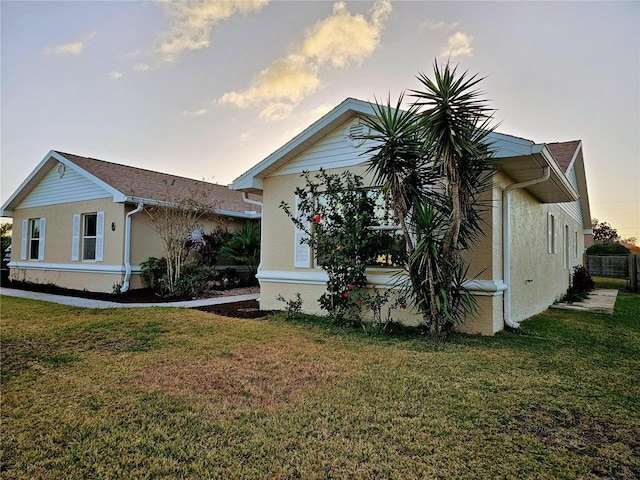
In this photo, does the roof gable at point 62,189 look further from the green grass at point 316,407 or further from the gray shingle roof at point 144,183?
the green grass at point 316,407

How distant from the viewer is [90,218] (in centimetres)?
1355

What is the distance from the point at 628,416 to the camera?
10.6ft

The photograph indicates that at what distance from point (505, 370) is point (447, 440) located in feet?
6.83

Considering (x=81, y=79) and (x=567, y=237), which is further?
(x=567, y=237)

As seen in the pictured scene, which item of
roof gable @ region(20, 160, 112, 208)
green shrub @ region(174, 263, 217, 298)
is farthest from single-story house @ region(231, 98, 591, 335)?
roof gable @ region(20, 160, 112, 208)

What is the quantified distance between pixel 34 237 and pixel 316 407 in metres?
17.2

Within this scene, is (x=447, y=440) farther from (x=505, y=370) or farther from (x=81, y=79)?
(x=81, y=79)

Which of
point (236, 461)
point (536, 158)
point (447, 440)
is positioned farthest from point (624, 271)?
point (236, 461)

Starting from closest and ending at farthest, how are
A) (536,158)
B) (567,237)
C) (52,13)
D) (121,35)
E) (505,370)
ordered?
(505,370) < (536,158) < (52,13) < (121,35) < (567,237)

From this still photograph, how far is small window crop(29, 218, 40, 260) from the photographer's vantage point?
51.2 feet

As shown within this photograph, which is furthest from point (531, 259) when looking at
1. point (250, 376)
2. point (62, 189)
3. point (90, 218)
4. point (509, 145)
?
point (62, 189)

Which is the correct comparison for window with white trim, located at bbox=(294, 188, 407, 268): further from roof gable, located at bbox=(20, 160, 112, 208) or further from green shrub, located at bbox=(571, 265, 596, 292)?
green shrub, located at bbox=(571, 265, 596, 292)

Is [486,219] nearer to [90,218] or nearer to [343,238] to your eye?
[343,238]

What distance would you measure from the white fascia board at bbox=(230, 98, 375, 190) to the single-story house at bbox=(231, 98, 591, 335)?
2cm
